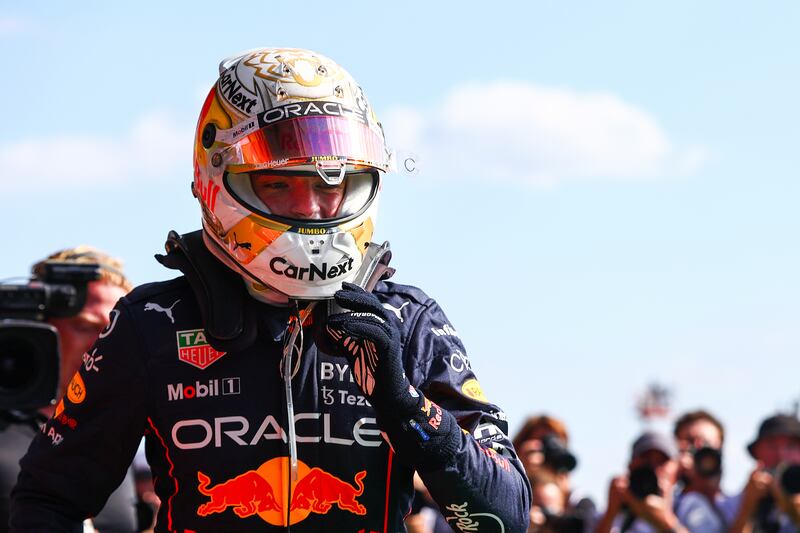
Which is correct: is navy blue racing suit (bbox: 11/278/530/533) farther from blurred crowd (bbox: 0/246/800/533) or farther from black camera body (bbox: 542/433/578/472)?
black camera body (bbox: 542/433/578/472)

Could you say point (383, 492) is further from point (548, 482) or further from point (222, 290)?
point (548, 482)

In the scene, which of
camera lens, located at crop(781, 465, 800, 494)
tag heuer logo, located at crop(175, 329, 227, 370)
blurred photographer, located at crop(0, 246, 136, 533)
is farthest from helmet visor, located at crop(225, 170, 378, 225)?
camera lens, located at crop(781, 465, 800, 494)

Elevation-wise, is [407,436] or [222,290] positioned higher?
[222,290]

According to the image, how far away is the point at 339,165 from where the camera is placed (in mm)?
3781

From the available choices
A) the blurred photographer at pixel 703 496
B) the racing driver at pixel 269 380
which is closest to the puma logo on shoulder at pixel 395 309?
the racing driver at pixel 269 380

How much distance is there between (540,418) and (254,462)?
631 centimetres

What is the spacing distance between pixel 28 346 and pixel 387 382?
2.38 meters

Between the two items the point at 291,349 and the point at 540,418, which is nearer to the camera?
the point at 291,349

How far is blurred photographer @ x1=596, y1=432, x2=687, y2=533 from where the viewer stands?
357 inches

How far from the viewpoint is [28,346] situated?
537 centimetres

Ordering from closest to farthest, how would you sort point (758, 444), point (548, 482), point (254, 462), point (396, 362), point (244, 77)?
point (396, 362) → point (254, 462) → point (244, 77) → point (548, 482) → point (758, 444)

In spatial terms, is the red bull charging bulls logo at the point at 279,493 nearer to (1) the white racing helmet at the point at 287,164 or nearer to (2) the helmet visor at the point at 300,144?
(1) the white racing helmet at the point at 287,164

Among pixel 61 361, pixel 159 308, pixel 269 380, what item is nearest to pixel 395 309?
pixel 269 380

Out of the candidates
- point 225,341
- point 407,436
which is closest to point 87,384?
point 225,341
